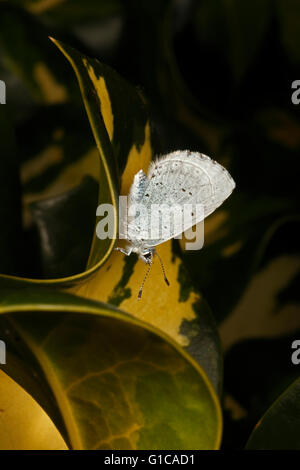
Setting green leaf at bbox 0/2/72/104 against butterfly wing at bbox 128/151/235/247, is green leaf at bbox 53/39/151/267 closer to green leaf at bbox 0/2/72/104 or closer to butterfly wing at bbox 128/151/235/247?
butterfly wing at bbox 128/151/235/247

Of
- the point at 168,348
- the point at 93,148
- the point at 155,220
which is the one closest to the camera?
the point at 168,348

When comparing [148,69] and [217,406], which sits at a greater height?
[148,69]

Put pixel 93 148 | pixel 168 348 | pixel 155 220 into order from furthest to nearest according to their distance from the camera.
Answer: pixel 93 148 → pixel 155 220 → pixel 168 348

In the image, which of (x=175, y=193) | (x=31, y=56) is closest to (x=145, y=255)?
(x=175, y=193)

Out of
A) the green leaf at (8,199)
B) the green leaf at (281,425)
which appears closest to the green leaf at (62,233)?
the green leaf at (8,199)

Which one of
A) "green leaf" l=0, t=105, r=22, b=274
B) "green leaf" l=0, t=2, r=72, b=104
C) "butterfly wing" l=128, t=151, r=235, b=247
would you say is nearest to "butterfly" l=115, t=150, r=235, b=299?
"butterfly wing" l=128, t=151, r=235, b=247

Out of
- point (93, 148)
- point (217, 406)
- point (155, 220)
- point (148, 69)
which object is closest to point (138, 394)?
point (217, 406)
